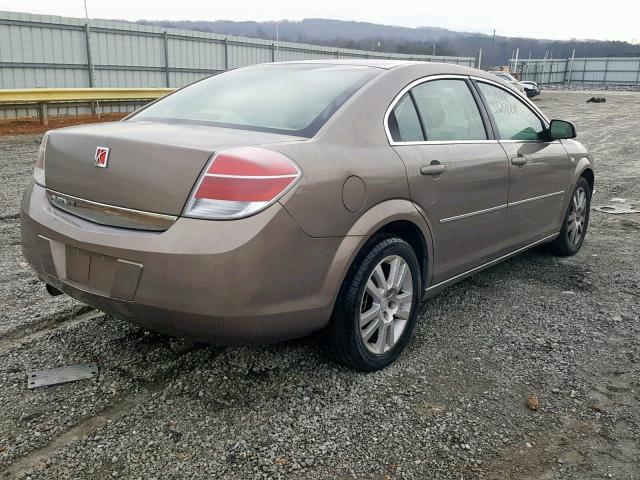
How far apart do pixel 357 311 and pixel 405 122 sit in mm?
1142

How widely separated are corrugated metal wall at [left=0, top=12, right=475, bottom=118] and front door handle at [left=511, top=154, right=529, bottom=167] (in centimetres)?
1339

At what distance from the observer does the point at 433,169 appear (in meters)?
3.37

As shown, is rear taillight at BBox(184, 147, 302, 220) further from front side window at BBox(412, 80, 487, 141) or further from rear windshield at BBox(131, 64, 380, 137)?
front side window at BBox(412, 80, 487, 141)

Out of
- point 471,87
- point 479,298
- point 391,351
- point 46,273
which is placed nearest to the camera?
point 46,273

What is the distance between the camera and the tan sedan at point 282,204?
96.9 inches

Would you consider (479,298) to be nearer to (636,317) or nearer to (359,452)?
(636,317)

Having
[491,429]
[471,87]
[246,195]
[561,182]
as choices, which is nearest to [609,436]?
[491,429]

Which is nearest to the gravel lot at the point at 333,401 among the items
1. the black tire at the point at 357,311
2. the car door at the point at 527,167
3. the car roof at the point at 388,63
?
the black tire at the point at 357,311

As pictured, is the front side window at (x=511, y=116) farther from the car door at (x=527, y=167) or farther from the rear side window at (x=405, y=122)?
the rear side window at (x=405, y=122)

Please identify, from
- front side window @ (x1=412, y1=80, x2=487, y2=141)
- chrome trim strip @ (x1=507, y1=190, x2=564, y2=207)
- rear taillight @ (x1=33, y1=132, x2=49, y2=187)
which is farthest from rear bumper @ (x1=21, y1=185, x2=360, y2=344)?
chrome trim strip @ (x1=507, y1=190, x2=564, y2=207)

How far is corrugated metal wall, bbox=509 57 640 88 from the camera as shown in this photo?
56.6 metres

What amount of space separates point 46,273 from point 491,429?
2.26 meters

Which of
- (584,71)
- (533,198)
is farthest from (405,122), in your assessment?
(584,71)

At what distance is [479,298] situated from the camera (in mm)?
4363
